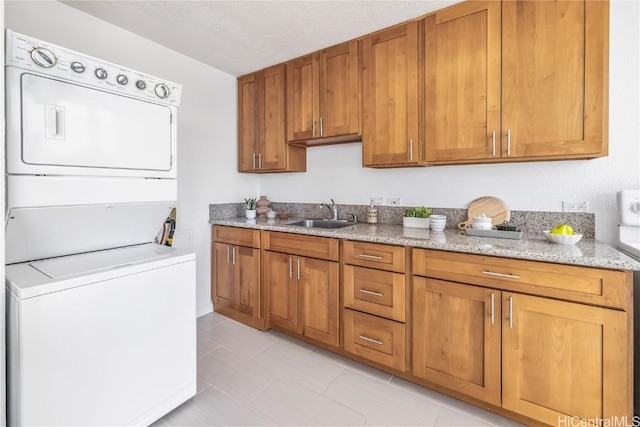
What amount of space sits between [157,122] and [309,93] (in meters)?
1.33

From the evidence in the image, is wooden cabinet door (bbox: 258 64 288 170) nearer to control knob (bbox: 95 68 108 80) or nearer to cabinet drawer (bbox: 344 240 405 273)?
cabinet drawer (bbox: 344 240 405 273)

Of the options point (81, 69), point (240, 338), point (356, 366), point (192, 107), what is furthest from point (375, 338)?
point (192, 107)

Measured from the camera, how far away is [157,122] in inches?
63.9

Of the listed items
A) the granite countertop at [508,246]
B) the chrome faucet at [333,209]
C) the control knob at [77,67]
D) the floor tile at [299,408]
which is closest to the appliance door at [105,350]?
the floor tile at [299,408]

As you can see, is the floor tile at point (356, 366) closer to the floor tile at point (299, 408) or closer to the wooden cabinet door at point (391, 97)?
the floor tile at point (299, 408)

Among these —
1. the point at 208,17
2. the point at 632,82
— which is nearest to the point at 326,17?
the point at 208,17

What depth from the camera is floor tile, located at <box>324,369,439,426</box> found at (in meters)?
1.56

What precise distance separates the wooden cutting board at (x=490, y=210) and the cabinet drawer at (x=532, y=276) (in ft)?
2.01

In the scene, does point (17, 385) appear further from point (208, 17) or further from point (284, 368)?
point (208, 17)

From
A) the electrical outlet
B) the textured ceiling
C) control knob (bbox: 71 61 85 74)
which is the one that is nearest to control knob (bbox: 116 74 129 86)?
control knob (bbox: 71 61 85 74)

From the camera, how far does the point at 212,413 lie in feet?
5.29

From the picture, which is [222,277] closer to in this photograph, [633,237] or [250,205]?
[250,205]

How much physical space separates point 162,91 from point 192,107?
44.7 inches

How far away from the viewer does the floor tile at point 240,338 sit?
7.34ft
